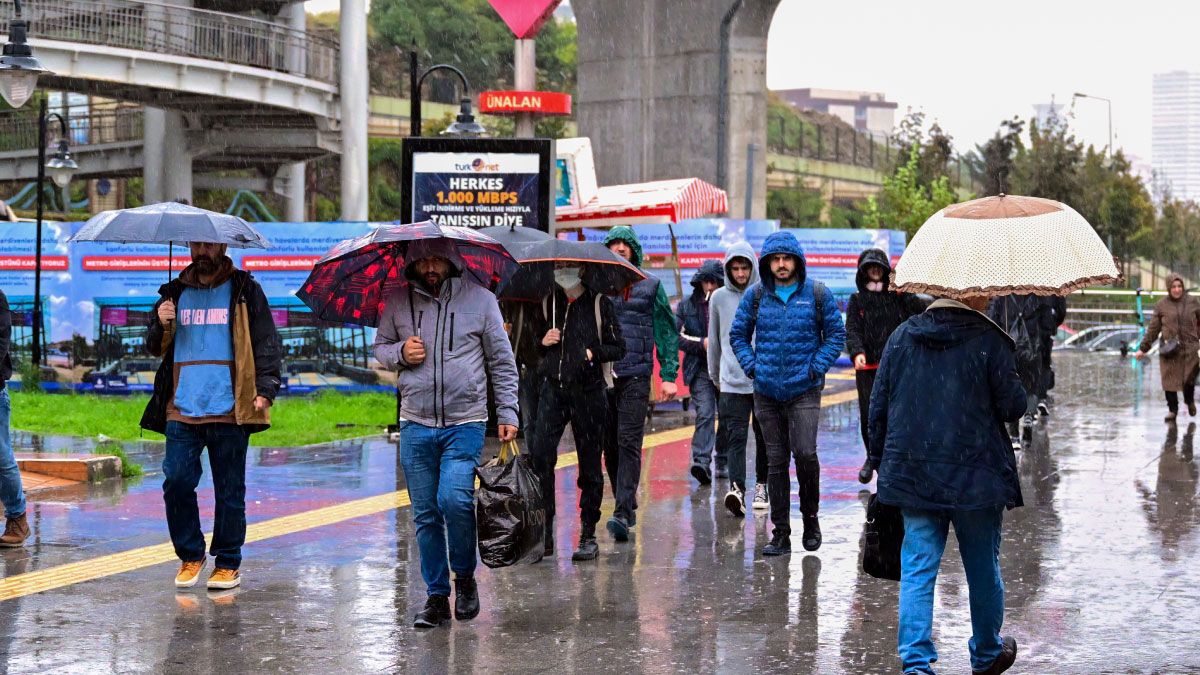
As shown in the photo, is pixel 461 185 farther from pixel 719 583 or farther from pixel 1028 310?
pixel 719 583

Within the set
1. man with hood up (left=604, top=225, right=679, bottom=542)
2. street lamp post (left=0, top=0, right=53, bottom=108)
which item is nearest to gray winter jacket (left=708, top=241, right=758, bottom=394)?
man with hood up (left=604, top=225, right=679, bottom=542)

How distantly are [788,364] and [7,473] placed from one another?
14.4ft

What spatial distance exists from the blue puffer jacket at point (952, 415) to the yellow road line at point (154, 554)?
14.0ft

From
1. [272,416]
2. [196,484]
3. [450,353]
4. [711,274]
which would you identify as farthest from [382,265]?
[272,416]

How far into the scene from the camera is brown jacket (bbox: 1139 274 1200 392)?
53.2ft

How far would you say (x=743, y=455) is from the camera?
9969mm

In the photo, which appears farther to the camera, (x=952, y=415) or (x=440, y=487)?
(x=440, y=487)

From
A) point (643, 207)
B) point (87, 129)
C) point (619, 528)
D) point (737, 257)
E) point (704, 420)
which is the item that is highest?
point (87, 129)

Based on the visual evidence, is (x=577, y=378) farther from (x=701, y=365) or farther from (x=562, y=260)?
(x=701, y=365)

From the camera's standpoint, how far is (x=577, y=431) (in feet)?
27.3

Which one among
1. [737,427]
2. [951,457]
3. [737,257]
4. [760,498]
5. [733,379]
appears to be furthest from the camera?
[760,498]

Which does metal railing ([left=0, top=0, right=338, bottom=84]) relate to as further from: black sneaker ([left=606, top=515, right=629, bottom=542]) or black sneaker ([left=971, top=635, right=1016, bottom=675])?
black sneaker ([left=971, top=635, right=1016, bottom=675])

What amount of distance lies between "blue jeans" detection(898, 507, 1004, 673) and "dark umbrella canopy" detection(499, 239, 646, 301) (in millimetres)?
3060

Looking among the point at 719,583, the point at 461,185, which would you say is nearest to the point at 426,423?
the point at 719,583
